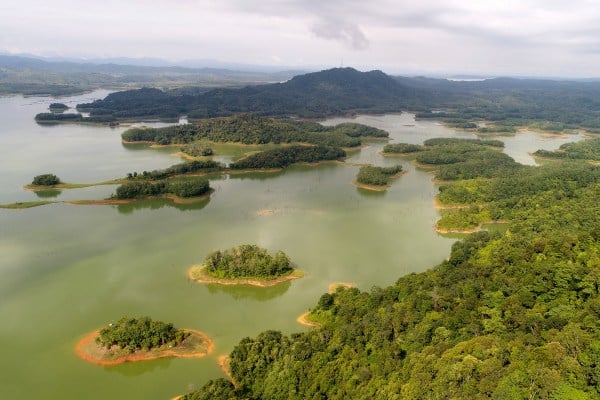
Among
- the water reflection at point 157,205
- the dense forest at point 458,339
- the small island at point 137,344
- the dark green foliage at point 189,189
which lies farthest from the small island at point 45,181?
the dense forest at point 458,339

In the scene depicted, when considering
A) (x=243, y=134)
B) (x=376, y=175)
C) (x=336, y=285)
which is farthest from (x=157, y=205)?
(x=243, y=134)

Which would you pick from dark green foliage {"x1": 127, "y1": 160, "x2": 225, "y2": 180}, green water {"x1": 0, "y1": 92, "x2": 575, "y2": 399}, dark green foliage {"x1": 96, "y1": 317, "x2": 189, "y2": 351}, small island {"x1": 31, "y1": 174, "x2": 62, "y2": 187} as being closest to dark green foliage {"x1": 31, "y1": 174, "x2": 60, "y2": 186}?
small island {"x1": 31, "y1": 174, "x2": 62, "y2": 187}

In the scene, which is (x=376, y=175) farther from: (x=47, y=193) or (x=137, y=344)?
(x=47, y=193)

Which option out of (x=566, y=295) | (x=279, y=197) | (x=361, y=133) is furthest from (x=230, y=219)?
(x=361, y=133)

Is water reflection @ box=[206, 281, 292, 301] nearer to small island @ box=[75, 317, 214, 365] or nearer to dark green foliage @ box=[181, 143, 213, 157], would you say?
small island @ box=[75, 317, 214, 365]

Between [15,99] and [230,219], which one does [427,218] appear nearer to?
[230,219]
